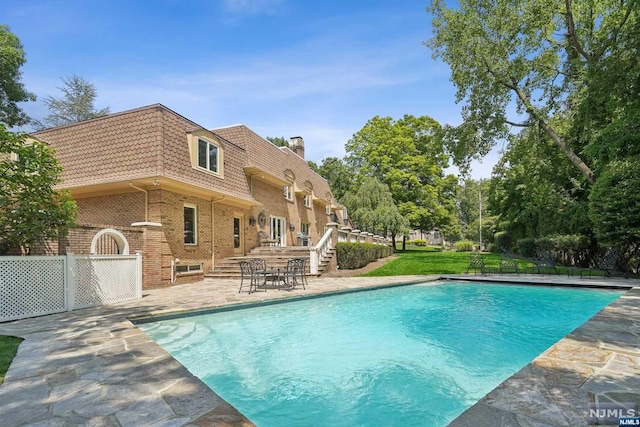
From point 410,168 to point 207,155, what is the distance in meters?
23.3

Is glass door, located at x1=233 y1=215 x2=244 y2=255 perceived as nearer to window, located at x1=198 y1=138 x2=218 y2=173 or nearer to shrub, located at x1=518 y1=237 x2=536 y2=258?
window, located at x1=198 y1=138 x2=218 y2=173

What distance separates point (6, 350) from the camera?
14.4 ft

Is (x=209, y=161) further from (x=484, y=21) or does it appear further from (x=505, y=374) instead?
(x=484, y=21)

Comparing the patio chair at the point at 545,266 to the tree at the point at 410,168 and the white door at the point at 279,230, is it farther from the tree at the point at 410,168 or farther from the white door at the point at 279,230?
the tree at the point at 410,168

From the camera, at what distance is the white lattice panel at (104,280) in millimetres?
7605

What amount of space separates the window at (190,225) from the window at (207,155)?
1.92 meters

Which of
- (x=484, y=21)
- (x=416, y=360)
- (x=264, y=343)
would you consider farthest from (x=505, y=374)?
(x=484, y=21)

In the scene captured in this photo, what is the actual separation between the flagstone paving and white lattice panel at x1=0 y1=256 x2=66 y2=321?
1.14 metres

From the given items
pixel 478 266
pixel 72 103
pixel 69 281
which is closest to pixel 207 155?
pixel 69 281

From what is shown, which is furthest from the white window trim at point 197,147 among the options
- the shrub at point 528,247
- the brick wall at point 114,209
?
the shrub at point 528,247

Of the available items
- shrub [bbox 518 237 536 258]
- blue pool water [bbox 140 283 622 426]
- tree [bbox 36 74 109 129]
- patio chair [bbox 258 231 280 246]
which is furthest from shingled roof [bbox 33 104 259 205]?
tree [bbox 36 74 109 129]

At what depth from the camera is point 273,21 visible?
40.3 ft

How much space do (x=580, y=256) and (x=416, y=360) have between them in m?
17.3

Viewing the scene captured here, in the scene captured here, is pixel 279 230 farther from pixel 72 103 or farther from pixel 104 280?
pixel 72 103
